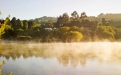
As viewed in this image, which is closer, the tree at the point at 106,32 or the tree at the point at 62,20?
the tree at the point at 106,32

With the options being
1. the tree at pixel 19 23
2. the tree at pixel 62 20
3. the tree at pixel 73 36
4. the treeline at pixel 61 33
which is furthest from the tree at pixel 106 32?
the tree at pixel 19 23

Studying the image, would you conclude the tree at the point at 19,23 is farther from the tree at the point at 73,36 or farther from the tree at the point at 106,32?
the tree at the point at 106,32

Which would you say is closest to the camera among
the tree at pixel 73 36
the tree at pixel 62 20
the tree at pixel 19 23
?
the tree at pixel 73 36

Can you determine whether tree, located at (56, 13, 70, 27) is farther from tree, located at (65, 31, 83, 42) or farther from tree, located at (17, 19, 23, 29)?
tree, located at (17, 19, 23, 29)

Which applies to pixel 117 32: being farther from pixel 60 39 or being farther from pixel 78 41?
pixel 60 39

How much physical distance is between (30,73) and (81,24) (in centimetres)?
2524

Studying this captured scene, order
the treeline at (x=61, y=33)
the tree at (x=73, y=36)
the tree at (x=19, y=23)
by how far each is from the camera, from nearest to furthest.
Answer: the treeline at (x=61, y=33) < the tree at (x=73, y=36) < the tree at (x=19, y=23)

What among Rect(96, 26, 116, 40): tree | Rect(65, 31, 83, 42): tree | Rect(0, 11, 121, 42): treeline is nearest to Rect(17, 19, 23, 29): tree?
Rect(0, 11, 121, 42): treeline

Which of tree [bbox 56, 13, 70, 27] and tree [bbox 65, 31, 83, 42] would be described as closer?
tree [bbox 65, 31, 83, 42]

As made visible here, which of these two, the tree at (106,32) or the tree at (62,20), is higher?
the tree at (62,20)

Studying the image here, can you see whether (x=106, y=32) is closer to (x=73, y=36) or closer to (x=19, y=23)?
(x=73, y=36)

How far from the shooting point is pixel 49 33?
36062 millimetres

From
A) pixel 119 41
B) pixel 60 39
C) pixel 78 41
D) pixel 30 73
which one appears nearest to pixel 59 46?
pixel 60 39

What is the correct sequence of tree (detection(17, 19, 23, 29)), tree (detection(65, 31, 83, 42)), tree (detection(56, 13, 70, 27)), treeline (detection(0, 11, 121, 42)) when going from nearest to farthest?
treeline (detection(0, 11, 121, 42)), tree (detection(65, 31, 83, 42)), tree (detection(17, 19, 23, 29)), tree (detection(56, 13, 70, 27))
